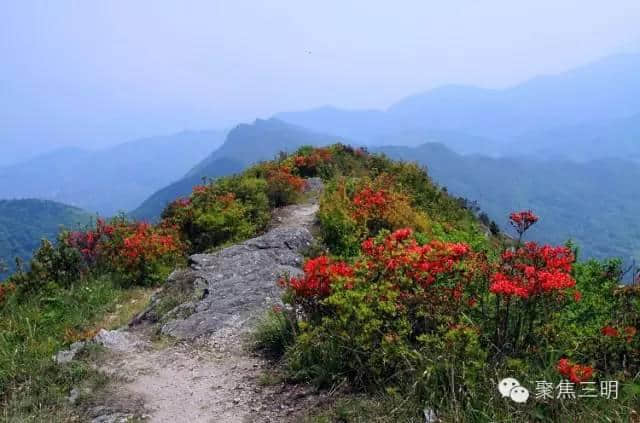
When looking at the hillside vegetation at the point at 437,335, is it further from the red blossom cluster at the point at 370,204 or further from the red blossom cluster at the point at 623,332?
the red blossom cluster at the point at 370,204

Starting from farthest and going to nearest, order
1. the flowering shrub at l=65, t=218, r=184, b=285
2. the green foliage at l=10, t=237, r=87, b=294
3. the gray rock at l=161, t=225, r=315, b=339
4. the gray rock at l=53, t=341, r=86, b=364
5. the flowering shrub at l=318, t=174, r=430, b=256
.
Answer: the flowering shrub at l=318, t=174, r=430, b=256 < the flowering shrub at l=65, t=218, r=184, b=285 < the green foliage at l=10, t=237, r=87, b=294 < the gray rock at l=161, t=225, r=315, b=339 < the gray rock at l=53, t=341, r=86, b=364

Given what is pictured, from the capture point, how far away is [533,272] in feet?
14.7

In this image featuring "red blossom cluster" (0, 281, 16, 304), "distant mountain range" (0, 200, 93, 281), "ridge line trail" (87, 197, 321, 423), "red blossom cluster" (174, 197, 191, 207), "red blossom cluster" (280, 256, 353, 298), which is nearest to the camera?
"ridge line trail" (87, 197, 321, 423)

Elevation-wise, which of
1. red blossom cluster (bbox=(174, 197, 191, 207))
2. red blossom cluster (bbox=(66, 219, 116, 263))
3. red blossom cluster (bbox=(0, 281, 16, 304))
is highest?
red blossom cluster (bbox=(174, 197, 191, 207))

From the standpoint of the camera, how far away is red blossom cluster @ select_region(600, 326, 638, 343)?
4.79m

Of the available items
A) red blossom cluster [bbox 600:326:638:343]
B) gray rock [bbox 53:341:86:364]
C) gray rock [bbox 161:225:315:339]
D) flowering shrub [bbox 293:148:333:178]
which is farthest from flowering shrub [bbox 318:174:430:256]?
flowering shrub [bbox 293:148:333:178]

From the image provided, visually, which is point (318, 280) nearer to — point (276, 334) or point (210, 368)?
point (276, 334)

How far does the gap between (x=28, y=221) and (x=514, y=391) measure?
165 metres

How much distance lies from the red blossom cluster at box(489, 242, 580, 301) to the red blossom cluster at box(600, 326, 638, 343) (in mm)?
520

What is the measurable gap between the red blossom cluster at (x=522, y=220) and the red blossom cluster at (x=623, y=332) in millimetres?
1210

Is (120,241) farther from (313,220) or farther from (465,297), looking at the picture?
(465,297)

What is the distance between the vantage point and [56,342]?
7656mm

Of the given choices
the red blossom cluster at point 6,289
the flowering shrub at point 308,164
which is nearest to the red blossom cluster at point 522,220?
the red blossom cluster at point 6,289

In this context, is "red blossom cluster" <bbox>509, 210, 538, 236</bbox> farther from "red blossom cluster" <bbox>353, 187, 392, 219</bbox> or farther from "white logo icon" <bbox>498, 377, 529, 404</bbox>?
"red blossom cluster" <bbox>353, 187, 392, 219</bbox>
